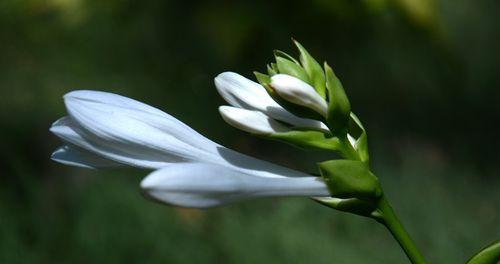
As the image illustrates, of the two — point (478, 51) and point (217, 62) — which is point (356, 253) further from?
point (478, 51)

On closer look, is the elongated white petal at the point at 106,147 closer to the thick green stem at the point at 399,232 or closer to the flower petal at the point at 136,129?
the flower petal at the point at 136,129

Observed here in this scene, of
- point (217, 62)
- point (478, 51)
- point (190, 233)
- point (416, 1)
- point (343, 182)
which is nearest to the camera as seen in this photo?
point (343, 182)

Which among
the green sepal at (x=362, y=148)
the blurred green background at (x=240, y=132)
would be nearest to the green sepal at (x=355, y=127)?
the green sepal at (x=362, y=148)

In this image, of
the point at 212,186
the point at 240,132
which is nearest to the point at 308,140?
the point at 212,186

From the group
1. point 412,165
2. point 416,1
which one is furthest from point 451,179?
point 416,1

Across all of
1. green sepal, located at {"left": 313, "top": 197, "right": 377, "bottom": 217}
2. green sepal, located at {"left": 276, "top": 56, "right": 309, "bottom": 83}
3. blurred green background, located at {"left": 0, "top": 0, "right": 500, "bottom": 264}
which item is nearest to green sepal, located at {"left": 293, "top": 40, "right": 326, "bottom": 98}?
green sepal, located at {"left": 276, "top": 56, "right": 309, "bottom": 83}

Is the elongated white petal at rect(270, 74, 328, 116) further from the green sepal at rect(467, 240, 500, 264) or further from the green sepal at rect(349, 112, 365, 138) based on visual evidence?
the green sepal at rect(467, 240, 500, 264)
